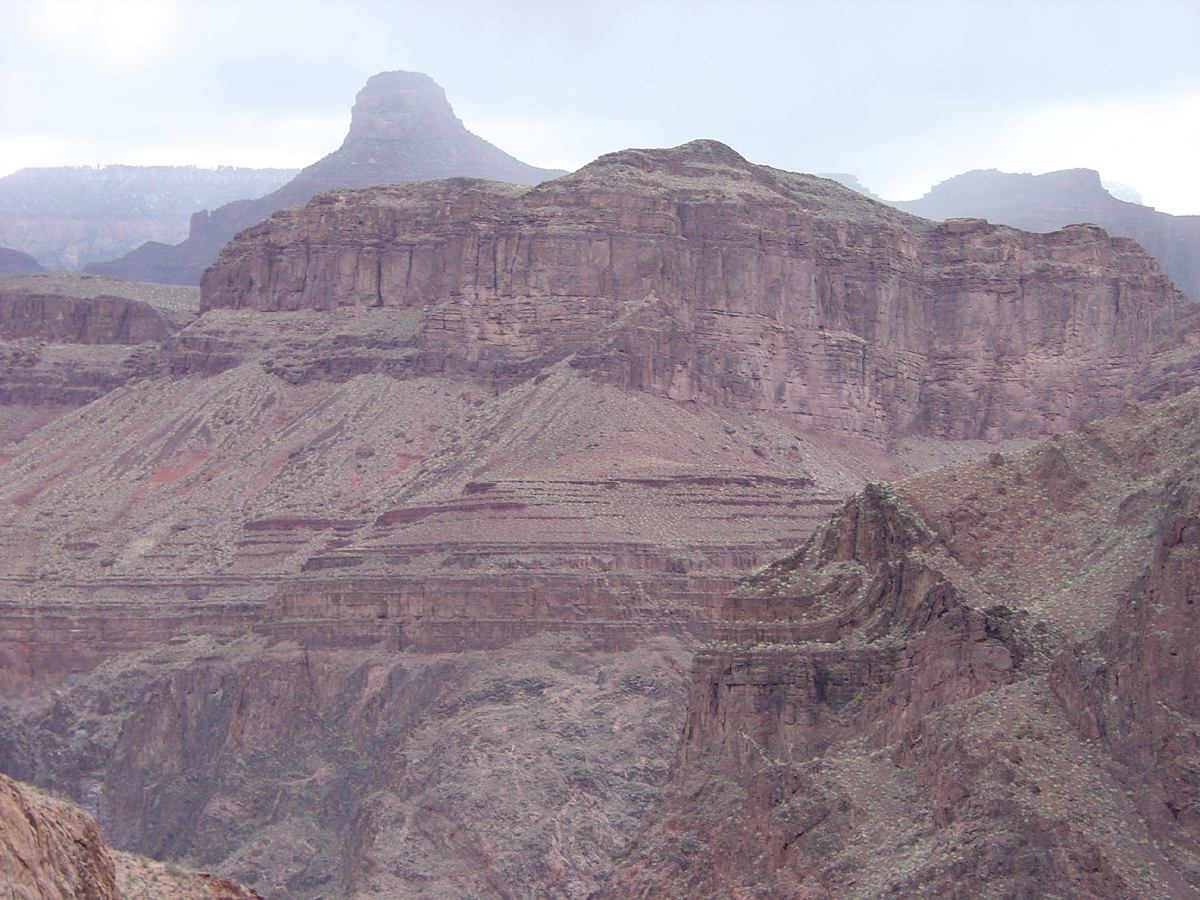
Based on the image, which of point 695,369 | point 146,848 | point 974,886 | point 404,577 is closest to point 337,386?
point 695,369

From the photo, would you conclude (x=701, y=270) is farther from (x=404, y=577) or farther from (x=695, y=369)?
(x=404, y=577)

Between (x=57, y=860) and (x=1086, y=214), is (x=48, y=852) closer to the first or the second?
(x=57, y=860)

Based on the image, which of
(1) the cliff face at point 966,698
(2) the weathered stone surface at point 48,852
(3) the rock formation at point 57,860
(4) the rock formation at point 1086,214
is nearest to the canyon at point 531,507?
(1) the cliff face at point 966,698

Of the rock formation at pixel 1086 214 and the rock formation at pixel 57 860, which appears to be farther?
the rock formation at pixel 1086 214

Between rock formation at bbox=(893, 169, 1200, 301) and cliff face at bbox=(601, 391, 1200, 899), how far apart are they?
13446 cm

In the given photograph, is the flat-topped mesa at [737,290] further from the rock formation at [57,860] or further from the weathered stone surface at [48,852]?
the weathered stone surface at [48,852]

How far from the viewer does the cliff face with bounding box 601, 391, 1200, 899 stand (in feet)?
113

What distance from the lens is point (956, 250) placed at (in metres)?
125

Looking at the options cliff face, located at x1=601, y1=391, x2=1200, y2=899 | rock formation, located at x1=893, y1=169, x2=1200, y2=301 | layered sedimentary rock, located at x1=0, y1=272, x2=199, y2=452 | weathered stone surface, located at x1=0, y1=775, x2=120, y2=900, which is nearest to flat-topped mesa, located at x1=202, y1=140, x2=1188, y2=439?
layered sedimentary rock, located at x1=0, y1=272, x2=199, y2=452

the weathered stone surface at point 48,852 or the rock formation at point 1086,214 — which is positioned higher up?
the rock formation at point 1086,214

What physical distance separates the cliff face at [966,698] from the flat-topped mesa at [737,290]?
199ft

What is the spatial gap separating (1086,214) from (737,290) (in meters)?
80.7

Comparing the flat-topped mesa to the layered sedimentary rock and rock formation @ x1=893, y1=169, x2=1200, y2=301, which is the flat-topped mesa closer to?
the layered sedimentary rock

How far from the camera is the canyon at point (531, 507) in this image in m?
42.3
